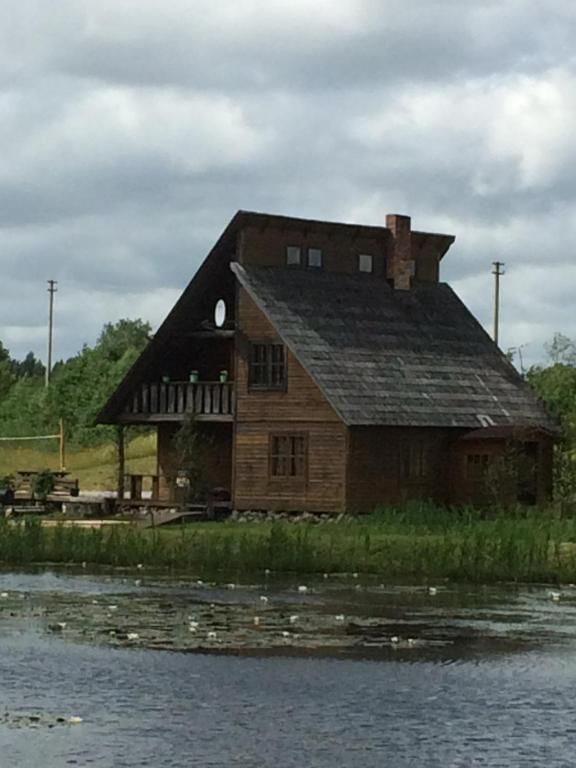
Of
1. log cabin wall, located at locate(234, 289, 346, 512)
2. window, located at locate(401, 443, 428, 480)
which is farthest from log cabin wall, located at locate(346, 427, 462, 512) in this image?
log cabin wall, located at locate(234, 289, 346, 512)

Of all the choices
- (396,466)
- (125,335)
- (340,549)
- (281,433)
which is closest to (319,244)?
(281,433)

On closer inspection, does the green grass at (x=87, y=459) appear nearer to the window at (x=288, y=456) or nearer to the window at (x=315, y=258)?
the window at (x=315, y=258)

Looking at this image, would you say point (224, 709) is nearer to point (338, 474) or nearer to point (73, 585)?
point (73, 585)

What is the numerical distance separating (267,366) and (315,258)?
177 inches

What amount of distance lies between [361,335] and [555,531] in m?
13.9

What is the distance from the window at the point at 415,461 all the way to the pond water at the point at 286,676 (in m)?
15.6

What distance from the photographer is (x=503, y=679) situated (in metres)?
27.8

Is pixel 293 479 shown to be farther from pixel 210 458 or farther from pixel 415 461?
pixel 210 458

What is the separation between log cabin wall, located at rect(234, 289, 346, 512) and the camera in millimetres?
53438

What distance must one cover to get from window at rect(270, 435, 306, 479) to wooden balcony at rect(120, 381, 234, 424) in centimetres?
168

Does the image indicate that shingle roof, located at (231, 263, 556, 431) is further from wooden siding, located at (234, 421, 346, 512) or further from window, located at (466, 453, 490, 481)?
wooden siding, located at (234, 421, 346, 512)

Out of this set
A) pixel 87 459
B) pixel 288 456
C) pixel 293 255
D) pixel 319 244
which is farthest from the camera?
pixel 87 459

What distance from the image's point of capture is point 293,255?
188 ft

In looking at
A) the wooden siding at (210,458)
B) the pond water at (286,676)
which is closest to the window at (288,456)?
the wooden siding at (210,458)
